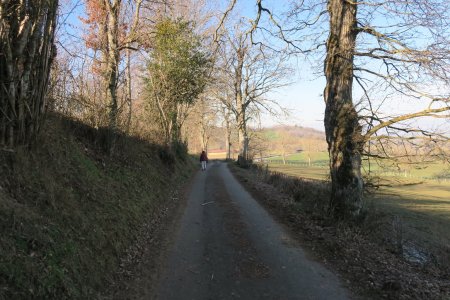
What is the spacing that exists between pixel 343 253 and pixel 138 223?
191 inches

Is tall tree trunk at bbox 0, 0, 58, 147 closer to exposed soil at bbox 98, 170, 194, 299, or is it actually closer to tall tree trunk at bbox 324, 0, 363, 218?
exposed soil at bbox 98, 170, 194, 299

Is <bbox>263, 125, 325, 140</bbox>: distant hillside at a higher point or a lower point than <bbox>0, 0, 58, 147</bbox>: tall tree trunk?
higher

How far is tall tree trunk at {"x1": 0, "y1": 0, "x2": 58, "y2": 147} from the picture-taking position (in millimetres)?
6020

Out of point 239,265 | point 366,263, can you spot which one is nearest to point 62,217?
point 239,265

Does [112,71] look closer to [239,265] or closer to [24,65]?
[24,65]

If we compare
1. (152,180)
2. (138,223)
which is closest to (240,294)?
(138,223)

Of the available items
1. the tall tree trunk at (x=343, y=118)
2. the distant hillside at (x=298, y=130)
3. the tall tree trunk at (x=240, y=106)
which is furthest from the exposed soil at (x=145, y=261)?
the tall tree trunk at (x=240, y=106)

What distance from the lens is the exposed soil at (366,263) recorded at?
19.8 feet

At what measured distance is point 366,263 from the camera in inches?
279

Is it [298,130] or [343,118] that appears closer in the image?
[343,118]

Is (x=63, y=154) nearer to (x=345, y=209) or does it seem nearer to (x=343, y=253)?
(x=343, y=253)

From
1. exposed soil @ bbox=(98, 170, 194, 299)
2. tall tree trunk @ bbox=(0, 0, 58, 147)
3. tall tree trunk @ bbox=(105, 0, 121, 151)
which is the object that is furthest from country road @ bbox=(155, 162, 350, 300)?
tall tree trunk @ bbox=(105, 0, 121, 151)

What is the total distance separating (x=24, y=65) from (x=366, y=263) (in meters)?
7.34

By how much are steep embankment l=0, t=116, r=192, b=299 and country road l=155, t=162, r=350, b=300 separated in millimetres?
1103
